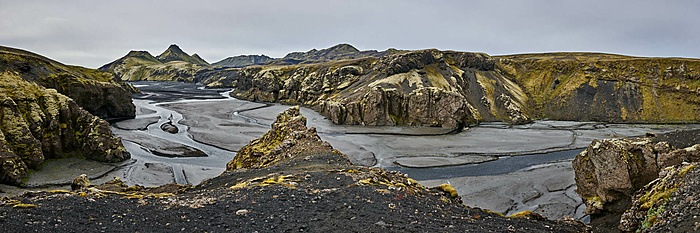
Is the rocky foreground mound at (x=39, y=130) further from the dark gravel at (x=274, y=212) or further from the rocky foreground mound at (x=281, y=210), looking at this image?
the dark gravel at (x=274, y=212)

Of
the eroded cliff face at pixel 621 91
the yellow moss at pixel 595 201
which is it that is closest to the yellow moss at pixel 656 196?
the yellow moss at pixel 595 201

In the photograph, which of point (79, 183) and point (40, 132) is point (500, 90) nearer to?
point (79, 183)

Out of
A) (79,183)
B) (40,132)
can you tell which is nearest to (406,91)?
(40,132)

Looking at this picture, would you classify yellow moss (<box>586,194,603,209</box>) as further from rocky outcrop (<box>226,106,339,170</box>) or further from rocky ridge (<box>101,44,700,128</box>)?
rocky ridge (<box>101,44,700,128</box>)

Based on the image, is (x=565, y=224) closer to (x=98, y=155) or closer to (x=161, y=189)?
(x=161, y=189)

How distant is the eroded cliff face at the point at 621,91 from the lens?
2534 inches

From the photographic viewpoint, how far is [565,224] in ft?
35.2

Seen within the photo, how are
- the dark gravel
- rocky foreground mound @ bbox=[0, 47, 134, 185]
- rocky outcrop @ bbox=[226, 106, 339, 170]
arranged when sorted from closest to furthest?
1. the dark gravel
2. rocky outcrop @ bbox=[226, 106, 339, 170]
3. rocky foreground mound @ bbox=[0, 47, 134, 185]

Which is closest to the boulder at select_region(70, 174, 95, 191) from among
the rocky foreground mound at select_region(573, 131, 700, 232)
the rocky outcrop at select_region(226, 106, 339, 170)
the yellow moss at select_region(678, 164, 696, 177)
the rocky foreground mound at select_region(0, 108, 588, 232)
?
the rocky foreground mound at select_region(0, 108, 588, 232)

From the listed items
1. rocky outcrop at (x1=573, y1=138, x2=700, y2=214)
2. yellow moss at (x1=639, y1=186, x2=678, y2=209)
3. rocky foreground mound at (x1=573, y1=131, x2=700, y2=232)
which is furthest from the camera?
rocky outcrop at (x1=573, y1=138, x2=700, y2=214)

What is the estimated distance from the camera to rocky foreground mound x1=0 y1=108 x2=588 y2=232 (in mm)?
8312

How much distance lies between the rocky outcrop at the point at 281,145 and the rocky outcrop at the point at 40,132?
15653 millimetres

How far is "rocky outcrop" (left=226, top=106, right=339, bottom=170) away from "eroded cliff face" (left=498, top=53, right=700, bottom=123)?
65.7m

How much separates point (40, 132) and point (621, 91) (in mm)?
93910
